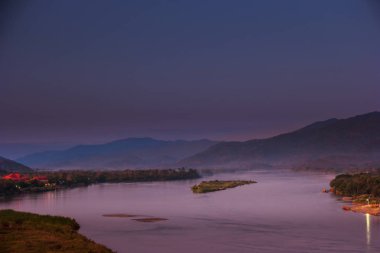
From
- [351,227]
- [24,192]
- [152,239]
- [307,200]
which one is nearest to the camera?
[152,239]

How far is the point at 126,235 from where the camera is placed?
47156 millimetres

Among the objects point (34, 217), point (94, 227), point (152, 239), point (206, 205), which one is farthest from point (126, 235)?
point (206, 205)

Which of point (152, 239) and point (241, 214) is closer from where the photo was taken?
point (152, 239)

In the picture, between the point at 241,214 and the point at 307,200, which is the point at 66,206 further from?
the point at 307,200

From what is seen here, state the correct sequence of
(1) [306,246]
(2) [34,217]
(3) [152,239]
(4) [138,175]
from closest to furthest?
(1) [306,246] → (3) [152,239] → (2) [34,217] → (4) [138,175]

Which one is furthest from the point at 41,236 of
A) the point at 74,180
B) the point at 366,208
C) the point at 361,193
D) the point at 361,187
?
→ the point at 74,180

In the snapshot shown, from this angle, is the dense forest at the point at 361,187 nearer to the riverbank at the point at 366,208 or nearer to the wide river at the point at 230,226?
the wide river at the point at 230,226

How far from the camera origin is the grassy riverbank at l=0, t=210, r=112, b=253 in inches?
1372

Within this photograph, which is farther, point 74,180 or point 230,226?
point 74,180

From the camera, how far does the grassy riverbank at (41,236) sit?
114 ft

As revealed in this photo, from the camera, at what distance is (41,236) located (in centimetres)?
4012

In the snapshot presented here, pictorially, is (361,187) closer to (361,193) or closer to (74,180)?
(361,193)

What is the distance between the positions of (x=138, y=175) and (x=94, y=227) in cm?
11828

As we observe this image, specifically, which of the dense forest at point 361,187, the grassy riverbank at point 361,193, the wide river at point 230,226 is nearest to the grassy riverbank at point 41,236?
the wide river at point 230,226
